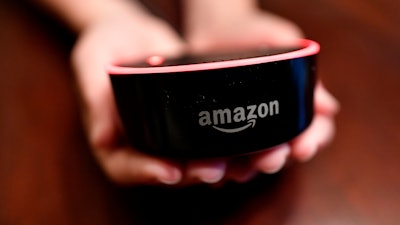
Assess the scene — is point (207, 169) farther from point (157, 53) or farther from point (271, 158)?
point (157, 53)

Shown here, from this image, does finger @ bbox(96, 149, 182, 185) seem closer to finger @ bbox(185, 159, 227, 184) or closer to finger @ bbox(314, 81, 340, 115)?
finger @ bbox(185, 159, 227, 184)

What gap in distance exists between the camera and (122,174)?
16.0 inches

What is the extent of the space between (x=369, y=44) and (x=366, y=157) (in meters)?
0.17

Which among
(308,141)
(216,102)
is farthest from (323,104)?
(216,102)

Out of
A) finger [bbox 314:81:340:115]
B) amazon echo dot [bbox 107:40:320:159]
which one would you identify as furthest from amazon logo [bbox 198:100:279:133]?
finger [bbox 314:81:340:115]

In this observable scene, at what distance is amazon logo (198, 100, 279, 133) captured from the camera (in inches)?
11.2

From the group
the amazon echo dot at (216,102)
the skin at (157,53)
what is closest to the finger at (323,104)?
the skin at (157,53)

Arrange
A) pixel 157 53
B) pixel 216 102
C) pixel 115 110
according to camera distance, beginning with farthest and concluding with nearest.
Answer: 1. pixel 157 53
2. pixel 115 110
3. pixel 216 102

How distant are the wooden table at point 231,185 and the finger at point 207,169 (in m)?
0.08

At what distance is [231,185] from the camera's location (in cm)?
44

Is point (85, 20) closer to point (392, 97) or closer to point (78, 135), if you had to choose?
point (78, 135)

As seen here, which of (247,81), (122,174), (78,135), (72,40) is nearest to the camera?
(247,81)

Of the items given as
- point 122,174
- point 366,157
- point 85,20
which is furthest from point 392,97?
point 85,20

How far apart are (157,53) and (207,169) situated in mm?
257
